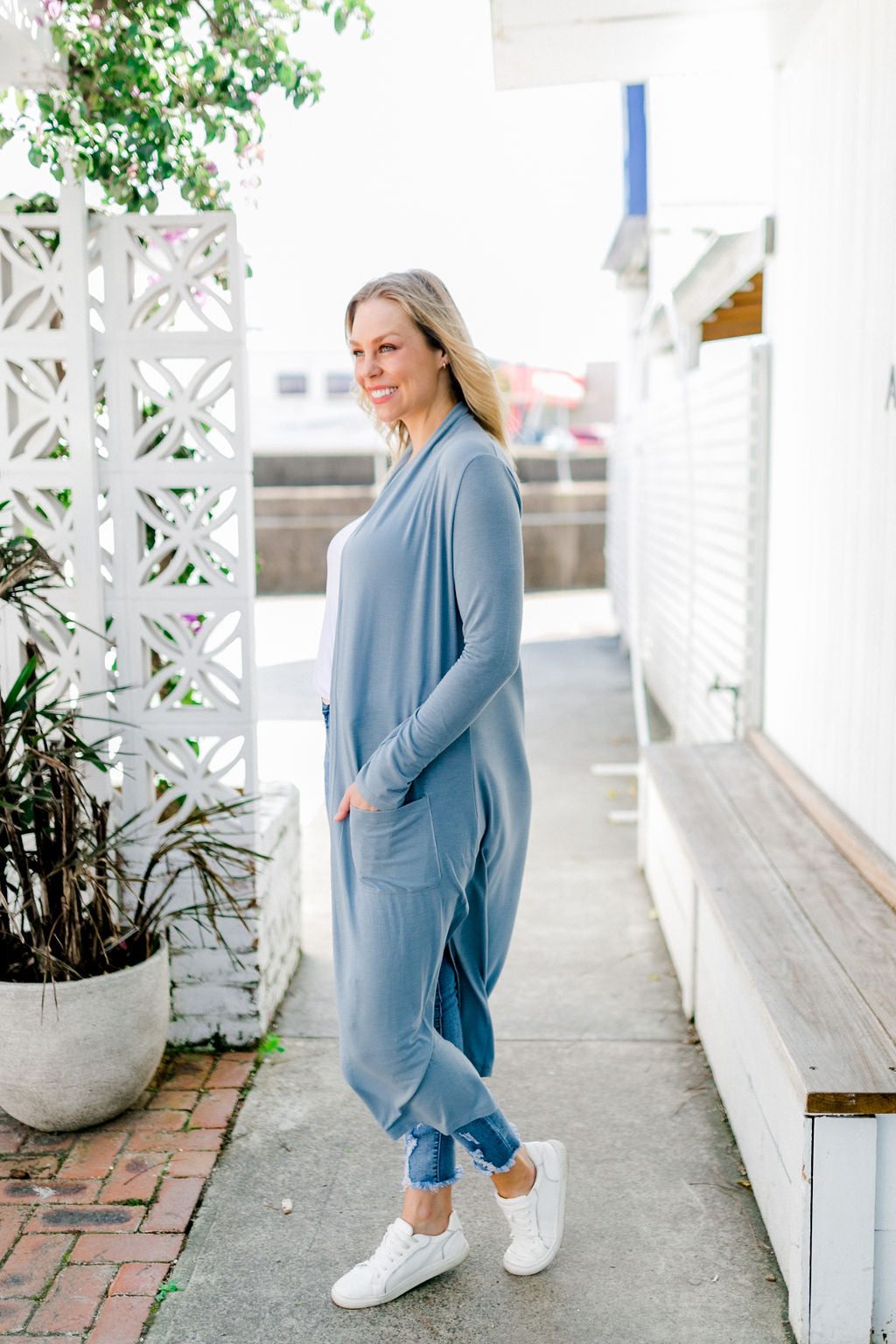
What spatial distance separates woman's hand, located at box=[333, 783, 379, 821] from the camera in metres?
2.21

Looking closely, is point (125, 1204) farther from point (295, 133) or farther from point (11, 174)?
point (295, 133)

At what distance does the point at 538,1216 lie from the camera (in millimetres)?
2559

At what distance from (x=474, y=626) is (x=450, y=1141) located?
3.54 feet

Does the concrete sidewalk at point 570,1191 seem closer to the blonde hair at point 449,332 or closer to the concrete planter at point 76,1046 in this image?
the concrete planter at point 76,1046

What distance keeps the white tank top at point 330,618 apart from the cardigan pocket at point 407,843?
374mm

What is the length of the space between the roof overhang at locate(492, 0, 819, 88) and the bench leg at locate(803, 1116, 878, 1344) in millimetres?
3587

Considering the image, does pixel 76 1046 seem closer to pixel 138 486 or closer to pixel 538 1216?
pixel 538 1216

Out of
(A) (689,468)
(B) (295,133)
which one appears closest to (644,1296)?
(B) (295,133)

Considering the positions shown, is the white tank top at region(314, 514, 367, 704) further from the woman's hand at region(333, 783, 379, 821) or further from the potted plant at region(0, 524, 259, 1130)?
the potted plant at region(0, 524, 259, 1130)

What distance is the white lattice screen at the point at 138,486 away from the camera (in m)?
3.33

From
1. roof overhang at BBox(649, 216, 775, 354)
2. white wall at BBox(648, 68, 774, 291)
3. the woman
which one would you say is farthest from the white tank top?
white wall at BBox(648, 68, 774, 291)

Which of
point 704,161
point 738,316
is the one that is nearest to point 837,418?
point 704,161

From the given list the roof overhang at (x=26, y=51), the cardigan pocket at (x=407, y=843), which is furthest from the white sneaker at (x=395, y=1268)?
the roof overhang at (x=26, y=51)

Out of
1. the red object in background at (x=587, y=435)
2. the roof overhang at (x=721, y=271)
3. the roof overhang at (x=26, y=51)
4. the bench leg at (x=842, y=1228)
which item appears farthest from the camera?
the red object in background at (x=587, y=435)
